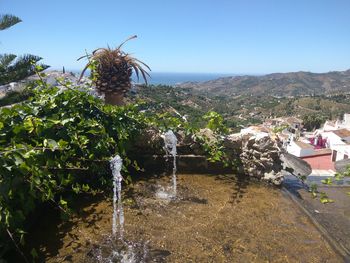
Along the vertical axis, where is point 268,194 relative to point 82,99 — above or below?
below

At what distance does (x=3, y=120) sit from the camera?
271cm

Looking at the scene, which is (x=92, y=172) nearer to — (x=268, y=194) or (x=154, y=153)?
(x=154, y=153)

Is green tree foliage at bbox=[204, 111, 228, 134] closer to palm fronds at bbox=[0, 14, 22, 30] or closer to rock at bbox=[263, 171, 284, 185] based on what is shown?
rock at bbox=[263, 171, 284, 185]

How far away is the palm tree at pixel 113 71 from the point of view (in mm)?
4148

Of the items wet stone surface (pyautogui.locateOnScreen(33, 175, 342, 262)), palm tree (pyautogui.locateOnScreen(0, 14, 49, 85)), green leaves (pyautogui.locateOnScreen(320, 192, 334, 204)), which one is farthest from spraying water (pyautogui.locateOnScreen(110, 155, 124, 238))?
palm tree (pyautogui.locateOnScreen(0, 14, 49, 85))

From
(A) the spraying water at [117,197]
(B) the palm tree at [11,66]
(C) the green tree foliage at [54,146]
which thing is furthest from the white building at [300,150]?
(A) the spraying water at [117,197]

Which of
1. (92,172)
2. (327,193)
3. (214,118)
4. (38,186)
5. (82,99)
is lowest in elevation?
(327,193)

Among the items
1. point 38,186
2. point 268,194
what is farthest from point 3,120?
point 268,194

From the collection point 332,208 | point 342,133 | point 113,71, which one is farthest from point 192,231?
point 342,133

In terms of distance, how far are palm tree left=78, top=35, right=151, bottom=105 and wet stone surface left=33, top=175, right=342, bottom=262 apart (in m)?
1.34

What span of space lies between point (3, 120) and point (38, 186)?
29.8 inches

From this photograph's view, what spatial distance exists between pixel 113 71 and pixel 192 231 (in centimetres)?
236

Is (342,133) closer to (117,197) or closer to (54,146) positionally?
(117,197)

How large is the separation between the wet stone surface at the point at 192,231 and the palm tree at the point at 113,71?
1.34 metres
